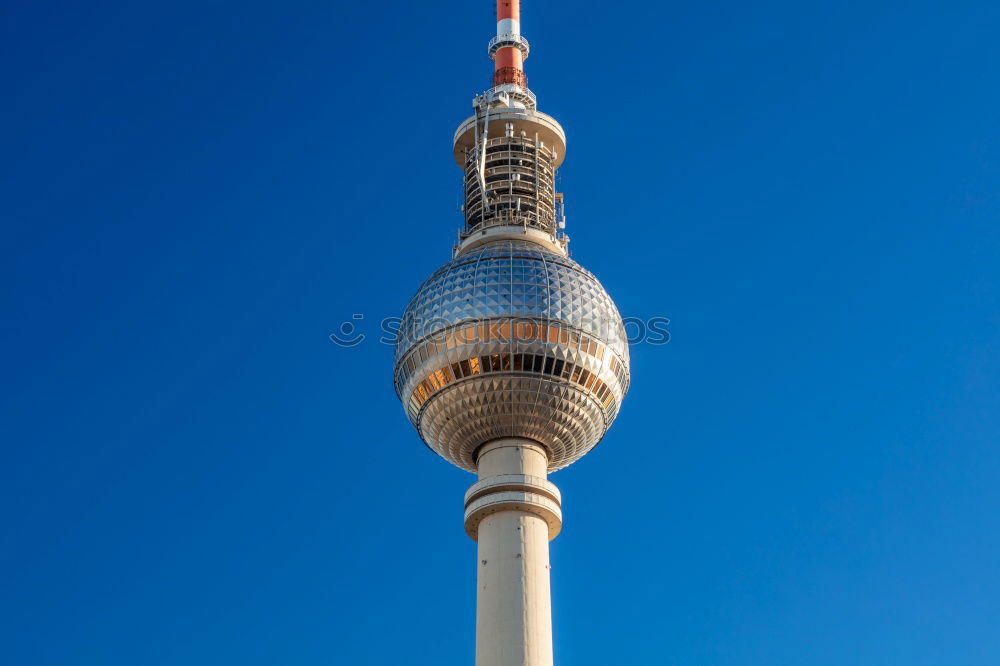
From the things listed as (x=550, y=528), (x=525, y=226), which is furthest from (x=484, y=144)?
(x=550, y=528)

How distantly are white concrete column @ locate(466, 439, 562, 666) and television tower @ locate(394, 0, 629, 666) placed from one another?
8 cm

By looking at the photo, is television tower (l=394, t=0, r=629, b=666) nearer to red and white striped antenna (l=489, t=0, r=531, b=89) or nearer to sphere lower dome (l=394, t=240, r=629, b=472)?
sphere lower dome (l=394, t=240, r=629, b=472)

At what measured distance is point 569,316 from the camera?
7931 centimetres

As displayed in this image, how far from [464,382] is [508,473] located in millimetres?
6321

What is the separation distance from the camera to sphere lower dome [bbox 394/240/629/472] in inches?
3061

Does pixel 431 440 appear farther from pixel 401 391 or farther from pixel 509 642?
pixel 509 642

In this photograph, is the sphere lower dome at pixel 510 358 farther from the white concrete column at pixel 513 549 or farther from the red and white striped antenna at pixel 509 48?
the red and white striped antenna at pixel 509 48

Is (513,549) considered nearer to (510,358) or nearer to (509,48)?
(510,358)

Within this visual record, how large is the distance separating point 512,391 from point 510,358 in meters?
2.08

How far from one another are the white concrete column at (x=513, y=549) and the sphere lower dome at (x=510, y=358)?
2097 mm

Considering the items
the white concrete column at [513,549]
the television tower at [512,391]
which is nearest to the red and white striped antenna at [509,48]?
the television tower at [512,391]

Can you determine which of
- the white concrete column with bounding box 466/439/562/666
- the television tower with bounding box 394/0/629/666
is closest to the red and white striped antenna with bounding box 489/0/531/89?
the television tower with bounding box 394/0/629/666

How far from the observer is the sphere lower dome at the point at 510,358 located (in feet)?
255

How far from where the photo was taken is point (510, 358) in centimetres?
7744
